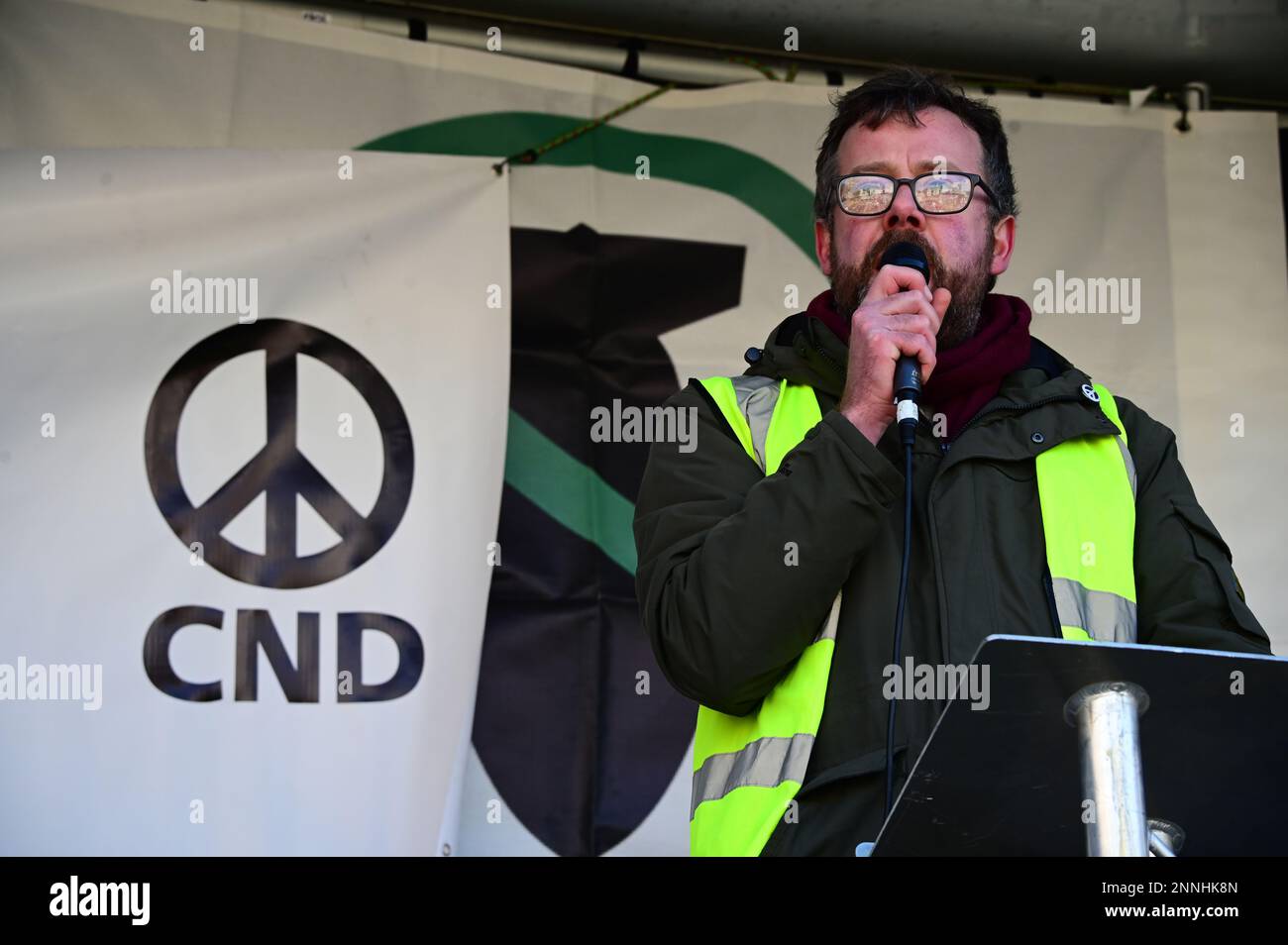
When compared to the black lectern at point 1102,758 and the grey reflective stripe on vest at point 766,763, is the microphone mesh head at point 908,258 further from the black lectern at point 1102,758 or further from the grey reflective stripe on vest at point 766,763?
the black lectern at point 1102,758

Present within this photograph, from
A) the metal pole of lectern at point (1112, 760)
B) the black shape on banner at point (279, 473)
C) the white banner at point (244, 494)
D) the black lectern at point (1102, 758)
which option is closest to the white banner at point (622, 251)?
the white banner at point (244, 494)

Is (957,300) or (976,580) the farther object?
(957,300)

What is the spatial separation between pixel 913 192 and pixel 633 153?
57.9 inches

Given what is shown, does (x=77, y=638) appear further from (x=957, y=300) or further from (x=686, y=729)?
(x=957, y=300)

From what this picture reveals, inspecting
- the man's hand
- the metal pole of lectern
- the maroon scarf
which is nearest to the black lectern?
the metal pole of lectern

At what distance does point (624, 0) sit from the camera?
11.3 ft

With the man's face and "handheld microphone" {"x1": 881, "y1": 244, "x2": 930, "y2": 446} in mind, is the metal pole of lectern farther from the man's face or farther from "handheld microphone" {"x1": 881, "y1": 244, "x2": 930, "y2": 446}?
the man's face

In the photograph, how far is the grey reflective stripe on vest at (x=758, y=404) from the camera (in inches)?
86.0

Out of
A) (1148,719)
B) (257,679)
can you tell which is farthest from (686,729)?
(1148,719)

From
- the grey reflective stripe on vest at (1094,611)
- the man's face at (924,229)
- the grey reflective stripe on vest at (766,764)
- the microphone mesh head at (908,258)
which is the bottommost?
the grey reflective stripe on vest at (766,764)

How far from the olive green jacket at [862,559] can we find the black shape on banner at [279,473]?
1.22m

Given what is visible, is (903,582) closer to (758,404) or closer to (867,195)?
(758,404)

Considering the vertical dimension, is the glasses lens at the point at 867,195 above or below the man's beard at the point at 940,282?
above
